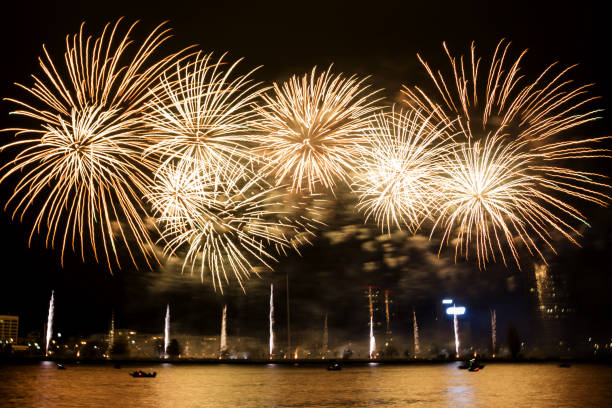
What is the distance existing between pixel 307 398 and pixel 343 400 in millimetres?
2279

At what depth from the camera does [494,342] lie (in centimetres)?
13512

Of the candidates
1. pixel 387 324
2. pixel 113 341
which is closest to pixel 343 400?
pixel 387 324

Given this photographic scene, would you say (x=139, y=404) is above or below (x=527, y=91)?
below

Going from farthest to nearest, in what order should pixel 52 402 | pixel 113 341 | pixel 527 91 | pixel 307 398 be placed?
pixel 113 341 < pixel 307 398 < pixel 52 402 < pixel 527 91

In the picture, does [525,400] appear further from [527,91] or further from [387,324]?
[387,324]

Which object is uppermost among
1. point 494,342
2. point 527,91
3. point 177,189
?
point 527,91

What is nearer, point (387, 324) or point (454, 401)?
point (454, 401)

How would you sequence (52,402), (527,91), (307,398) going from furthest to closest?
(307,398)
(52,402)
(527,91)

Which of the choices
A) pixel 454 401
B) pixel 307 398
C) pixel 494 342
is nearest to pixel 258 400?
pixel 307 398

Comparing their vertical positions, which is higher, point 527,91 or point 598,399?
point 527,91

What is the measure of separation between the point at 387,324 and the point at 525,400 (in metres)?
100

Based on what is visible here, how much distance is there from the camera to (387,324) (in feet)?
424

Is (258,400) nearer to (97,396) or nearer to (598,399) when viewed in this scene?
(97,396)

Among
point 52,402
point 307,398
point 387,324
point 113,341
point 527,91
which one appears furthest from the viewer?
point 113,341
